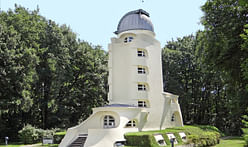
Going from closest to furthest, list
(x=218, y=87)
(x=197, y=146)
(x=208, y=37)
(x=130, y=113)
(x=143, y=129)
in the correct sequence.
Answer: (x=208, y=37) < (x=197, y=146) < (x=130, y=113) < (x=143, y=129) < (x=218, y=87)

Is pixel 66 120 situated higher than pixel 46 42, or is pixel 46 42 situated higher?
pixel 46 42

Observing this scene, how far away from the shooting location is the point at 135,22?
30500 mm

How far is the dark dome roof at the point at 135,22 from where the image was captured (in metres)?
30.5

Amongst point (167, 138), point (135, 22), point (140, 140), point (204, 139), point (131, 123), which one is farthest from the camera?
point (135, 22)

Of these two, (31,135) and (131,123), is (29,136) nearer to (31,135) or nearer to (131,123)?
(31,135)

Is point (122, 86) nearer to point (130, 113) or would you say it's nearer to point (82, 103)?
point (130, 113)

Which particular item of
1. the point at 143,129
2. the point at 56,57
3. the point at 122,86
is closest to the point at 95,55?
the point at 56,57

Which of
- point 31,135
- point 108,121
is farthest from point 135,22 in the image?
point 31,135

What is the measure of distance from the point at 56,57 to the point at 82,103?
919cm

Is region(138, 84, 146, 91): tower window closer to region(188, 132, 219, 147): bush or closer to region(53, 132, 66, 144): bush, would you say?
region(188, 132, 219, 147): bush

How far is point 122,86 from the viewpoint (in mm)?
28547

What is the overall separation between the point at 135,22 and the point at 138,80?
8.02 metres

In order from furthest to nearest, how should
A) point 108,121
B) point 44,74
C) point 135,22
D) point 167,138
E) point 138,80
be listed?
1. point 44,74
2. point 135,22
3. point 138,80
4. point 108,121
5. point 167,138

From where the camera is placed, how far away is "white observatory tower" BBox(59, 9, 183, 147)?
25.9m
